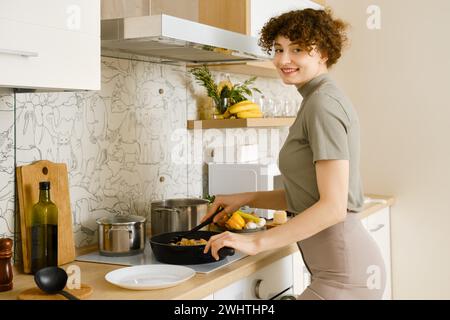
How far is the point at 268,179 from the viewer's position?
260 centimetres

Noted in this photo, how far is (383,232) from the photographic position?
322cm

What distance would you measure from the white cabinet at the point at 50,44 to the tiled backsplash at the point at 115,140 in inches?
13.9

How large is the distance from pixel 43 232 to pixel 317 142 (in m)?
0.84

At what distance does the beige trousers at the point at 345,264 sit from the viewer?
5.77 ft

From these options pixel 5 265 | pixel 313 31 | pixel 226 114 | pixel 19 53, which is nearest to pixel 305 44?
pixel 313 31

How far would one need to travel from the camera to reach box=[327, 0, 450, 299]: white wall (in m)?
3.19

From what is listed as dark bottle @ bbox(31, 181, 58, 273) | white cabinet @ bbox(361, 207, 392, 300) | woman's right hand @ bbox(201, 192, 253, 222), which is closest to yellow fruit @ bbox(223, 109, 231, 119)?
woman's right hand @ bbox(201, 192, 253, 222)

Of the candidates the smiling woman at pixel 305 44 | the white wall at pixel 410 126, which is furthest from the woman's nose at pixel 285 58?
the white wall at pixel 410 126

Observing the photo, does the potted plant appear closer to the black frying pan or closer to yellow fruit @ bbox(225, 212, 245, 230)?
yellow fruit @ bbox(225, 212, 245, 230)

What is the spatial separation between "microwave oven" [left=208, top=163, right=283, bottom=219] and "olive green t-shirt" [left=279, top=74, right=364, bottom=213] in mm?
783

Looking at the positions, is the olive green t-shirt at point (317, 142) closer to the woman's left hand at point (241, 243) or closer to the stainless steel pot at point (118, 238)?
the woman's left hand at point (241, 243)
